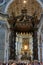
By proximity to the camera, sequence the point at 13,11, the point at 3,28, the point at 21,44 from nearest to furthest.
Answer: the point at 3,28, the point at 13,11, the point at 21,44

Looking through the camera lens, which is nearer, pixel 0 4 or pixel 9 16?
pixel 9 16

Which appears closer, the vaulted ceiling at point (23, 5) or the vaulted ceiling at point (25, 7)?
the vaulted ceiling at point (25, 7)

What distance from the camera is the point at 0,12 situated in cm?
1142

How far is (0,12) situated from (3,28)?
101cm

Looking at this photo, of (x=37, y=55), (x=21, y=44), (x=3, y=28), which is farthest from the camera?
(x=21, y=44)

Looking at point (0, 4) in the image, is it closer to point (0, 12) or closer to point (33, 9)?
point (0, 12)

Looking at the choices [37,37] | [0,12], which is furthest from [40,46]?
[0,12]

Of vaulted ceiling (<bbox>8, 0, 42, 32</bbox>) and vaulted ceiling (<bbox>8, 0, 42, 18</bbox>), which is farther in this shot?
vaulted ceiling (<bbox>8, 0, 42, 18</bbox>)

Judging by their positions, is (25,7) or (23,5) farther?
(23,5)

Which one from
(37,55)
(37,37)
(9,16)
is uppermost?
(9,16)

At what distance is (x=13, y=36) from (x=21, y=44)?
10652 millimetres

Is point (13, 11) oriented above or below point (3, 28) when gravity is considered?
above

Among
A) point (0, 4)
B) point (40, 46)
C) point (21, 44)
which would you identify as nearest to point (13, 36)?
point (40, 46)

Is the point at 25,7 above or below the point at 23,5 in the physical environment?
below
